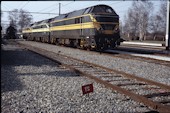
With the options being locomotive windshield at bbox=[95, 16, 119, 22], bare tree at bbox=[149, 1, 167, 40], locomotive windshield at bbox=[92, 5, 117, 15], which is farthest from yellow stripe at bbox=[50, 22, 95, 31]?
bare tree at bbox=[149, 1, 167, 40]

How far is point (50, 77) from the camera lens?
9547 mm

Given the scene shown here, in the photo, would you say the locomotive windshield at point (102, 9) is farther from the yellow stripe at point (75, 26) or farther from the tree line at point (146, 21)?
the tree line at point (146, 21)

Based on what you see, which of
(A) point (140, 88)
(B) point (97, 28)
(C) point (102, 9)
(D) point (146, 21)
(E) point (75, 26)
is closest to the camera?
(A) point (140, 88)

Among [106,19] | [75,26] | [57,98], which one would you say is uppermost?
[106,19]

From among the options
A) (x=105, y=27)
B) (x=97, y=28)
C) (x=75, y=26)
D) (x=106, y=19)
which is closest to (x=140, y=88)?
(x=97, y=28)

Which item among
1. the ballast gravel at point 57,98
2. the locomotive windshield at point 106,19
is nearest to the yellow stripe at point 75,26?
the locomotive windshield at point 106,19

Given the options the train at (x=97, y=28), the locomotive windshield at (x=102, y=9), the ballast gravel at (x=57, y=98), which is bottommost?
the ballast gravel at (x=57, y=98)

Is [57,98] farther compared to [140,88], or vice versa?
[140,88]

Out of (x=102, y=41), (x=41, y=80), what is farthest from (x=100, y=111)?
(x=102, y=41)

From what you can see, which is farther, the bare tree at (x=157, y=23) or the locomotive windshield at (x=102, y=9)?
the bare tree at (x=157, y=23)

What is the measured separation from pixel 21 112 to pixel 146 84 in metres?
4.19

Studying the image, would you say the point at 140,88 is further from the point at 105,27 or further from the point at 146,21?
the point at 146,21

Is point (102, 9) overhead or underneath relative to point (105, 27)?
overhead

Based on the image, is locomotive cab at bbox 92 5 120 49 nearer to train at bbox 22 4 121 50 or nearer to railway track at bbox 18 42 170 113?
train at bbox 22 4 121 50
